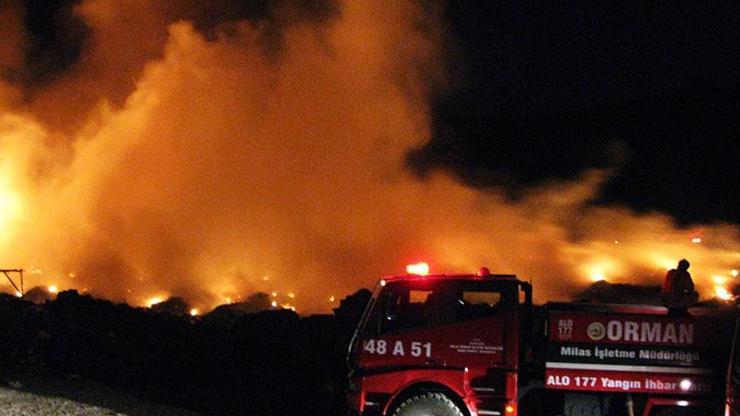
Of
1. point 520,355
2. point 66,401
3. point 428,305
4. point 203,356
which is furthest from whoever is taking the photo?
point 203,356

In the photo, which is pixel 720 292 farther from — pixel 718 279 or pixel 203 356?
pixel 203 356

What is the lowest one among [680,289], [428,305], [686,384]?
[686,384]

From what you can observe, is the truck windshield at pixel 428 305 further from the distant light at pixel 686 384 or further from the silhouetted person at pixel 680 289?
the silhouetted person at pixel 680 289

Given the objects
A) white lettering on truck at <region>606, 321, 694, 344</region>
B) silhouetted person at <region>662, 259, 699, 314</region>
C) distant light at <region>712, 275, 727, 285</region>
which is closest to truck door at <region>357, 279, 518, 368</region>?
white lettering on truck at <region>606, 321, 694, 344</region>

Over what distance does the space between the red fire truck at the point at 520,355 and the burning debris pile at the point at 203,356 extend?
162 inches

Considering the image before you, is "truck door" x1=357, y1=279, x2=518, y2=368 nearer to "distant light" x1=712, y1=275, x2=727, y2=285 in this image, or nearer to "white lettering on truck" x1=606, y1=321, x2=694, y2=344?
"white lettering on truck" x1=606, y1=321, x2=694, y2=344

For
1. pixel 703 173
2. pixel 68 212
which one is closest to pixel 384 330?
pixel 68 212

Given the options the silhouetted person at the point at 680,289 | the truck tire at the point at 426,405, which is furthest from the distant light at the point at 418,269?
the silhouetted person at the point at 680,289

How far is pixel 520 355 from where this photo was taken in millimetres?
6805

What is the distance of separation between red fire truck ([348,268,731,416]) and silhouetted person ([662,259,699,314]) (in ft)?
3.50

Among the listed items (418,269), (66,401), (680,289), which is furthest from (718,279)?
(66,401)

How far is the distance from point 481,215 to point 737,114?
29.5m

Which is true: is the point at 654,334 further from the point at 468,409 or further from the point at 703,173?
the point at 703,173

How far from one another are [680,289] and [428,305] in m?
2.62
